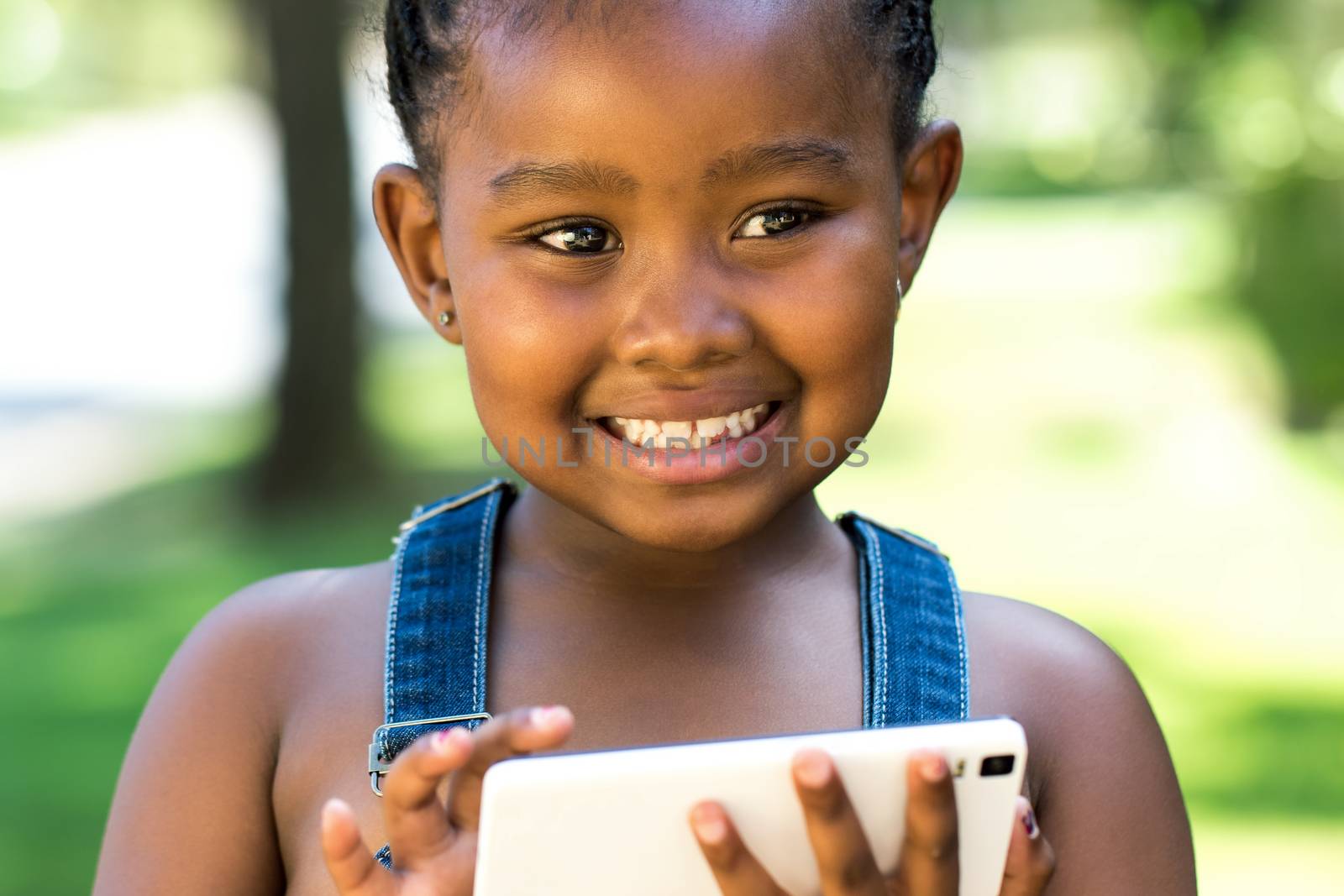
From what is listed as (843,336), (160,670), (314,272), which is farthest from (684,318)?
(314,272)

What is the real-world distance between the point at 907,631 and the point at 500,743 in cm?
63

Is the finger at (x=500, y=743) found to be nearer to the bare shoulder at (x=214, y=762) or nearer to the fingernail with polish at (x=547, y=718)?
the fingernail with polish at (x=547, y=718)

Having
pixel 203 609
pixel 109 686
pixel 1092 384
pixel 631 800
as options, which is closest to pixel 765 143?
pixel 631 800

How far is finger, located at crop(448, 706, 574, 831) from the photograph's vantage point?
1.29 m

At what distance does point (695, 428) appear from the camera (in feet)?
5.41

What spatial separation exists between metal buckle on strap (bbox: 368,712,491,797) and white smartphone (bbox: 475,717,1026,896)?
0.34 metres

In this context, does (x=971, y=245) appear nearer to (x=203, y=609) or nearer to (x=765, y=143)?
(x=203, y=609)

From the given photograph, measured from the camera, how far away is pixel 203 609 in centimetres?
563

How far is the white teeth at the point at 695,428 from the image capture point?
1648mm

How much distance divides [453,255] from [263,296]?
10.4 meters

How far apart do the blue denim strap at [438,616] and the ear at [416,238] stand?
0.22m

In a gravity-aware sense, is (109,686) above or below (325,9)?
below

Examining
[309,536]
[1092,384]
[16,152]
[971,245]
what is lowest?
[309,536]

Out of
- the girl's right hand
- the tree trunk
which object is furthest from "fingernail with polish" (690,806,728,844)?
the tree trunk
